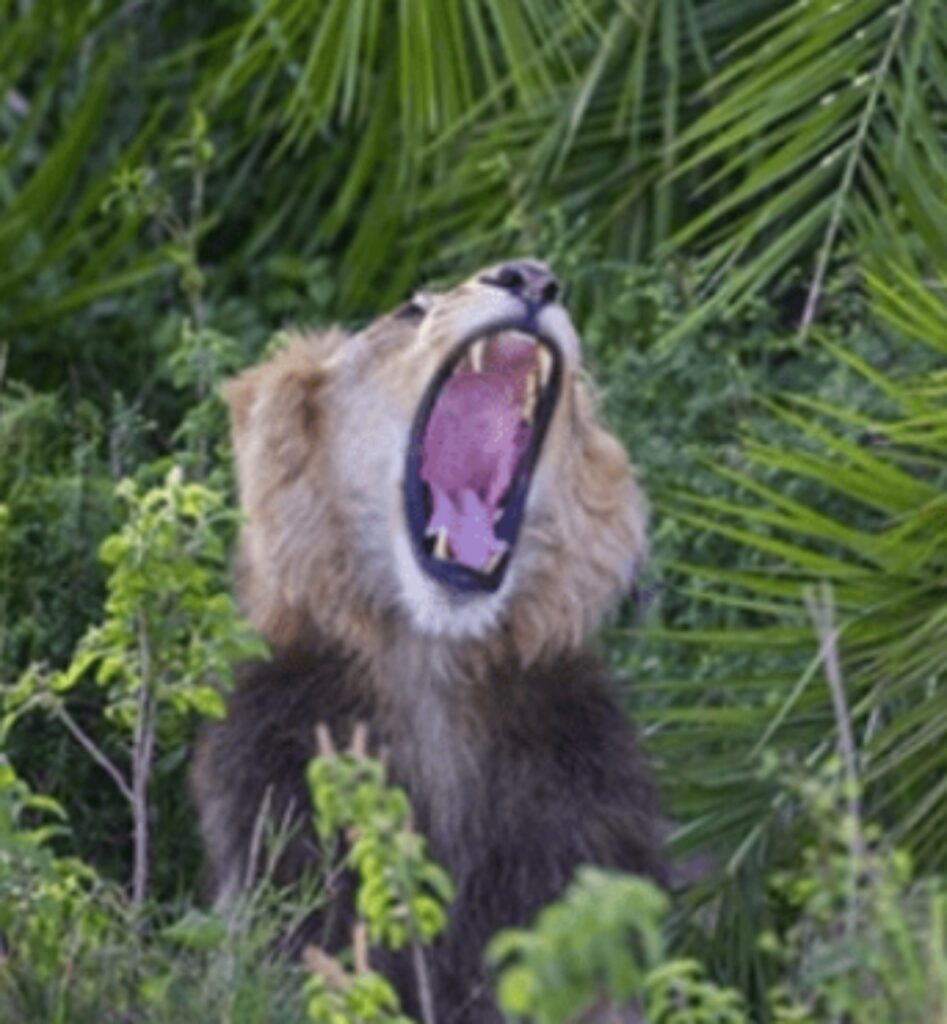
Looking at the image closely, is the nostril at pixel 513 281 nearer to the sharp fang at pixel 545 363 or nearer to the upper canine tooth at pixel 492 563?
the sharp fang at pixel 545 363

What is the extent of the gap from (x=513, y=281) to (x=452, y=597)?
1.26ft

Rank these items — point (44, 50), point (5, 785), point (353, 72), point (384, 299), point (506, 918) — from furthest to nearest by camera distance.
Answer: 1. point (44, 50)
2. point (384, 299)
3. point (353, 72)
4. point (506, 918)
5. point (5, 785)

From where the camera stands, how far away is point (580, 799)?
5.74 meters

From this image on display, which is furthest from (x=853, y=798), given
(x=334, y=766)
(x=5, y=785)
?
(x=5, y=785)

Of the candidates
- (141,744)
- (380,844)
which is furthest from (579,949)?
(141,744)

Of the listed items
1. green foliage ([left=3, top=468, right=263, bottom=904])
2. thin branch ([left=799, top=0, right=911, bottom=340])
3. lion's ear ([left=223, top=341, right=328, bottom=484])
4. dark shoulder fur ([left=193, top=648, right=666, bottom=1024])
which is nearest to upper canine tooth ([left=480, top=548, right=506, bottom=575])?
dark shoulder fur ([left=193, top=648, right=666, bottom=1024])

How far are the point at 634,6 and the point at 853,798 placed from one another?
3560mm

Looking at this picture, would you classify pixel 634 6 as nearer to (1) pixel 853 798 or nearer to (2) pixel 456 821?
(2) pixel 456 821

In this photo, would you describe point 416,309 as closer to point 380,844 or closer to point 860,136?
point 860,136

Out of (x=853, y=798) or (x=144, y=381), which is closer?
(x=853, y=798)

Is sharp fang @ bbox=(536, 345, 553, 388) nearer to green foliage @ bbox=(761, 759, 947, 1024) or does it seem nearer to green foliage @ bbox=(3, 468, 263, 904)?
green foliage @ bbox=(3, 468, 263, 904)

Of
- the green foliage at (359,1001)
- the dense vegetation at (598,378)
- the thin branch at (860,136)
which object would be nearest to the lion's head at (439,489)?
the dense vegetation at (598,378)

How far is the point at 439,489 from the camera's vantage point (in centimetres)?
596

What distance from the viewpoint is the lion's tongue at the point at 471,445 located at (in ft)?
19.4
